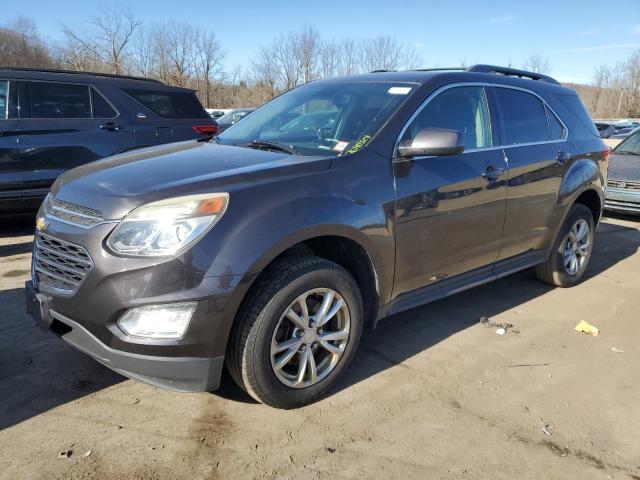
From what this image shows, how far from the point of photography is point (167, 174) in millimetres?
2668

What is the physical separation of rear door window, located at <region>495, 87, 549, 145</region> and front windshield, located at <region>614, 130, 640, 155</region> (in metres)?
6.04

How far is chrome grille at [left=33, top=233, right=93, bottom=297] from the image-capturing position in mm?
2416

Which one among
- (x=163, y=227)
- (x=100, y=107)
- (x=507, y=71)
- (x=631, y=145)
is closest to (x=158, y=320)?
(x=163, y=227)

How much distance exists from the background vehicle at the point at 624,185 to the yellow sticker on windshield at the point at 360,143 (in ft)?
22.1

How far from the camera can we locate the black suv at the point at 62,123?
5.84m

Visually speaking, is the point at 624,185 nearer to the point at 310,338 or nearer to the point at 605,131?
the point at 605,131

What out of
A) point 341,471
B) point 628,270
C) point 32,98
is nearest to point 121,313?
point 341,471

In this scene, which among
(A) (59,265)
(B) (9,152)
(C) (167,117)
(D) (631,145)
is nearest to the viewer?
(A) (59,265)

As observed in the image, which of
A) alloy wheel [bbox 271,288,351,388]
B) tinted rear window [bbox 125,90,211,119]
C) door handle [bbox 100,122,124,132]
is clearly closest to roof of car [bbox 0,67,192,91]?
tinted rear window [bbox 125,90,211,119]

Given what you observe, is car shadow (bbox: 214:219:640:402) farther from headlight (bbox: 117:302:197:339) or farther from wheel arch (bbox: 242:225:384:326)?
headlight (bbox: 117:302:197:339)

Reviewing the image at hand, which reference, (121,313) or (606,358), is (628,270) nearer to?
(606,358)

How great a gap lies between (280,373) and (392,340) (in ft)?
4.15

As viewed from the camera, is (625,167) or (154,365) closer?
(154,365)

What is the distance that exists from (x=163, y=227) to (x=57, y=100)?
15.8 ft
